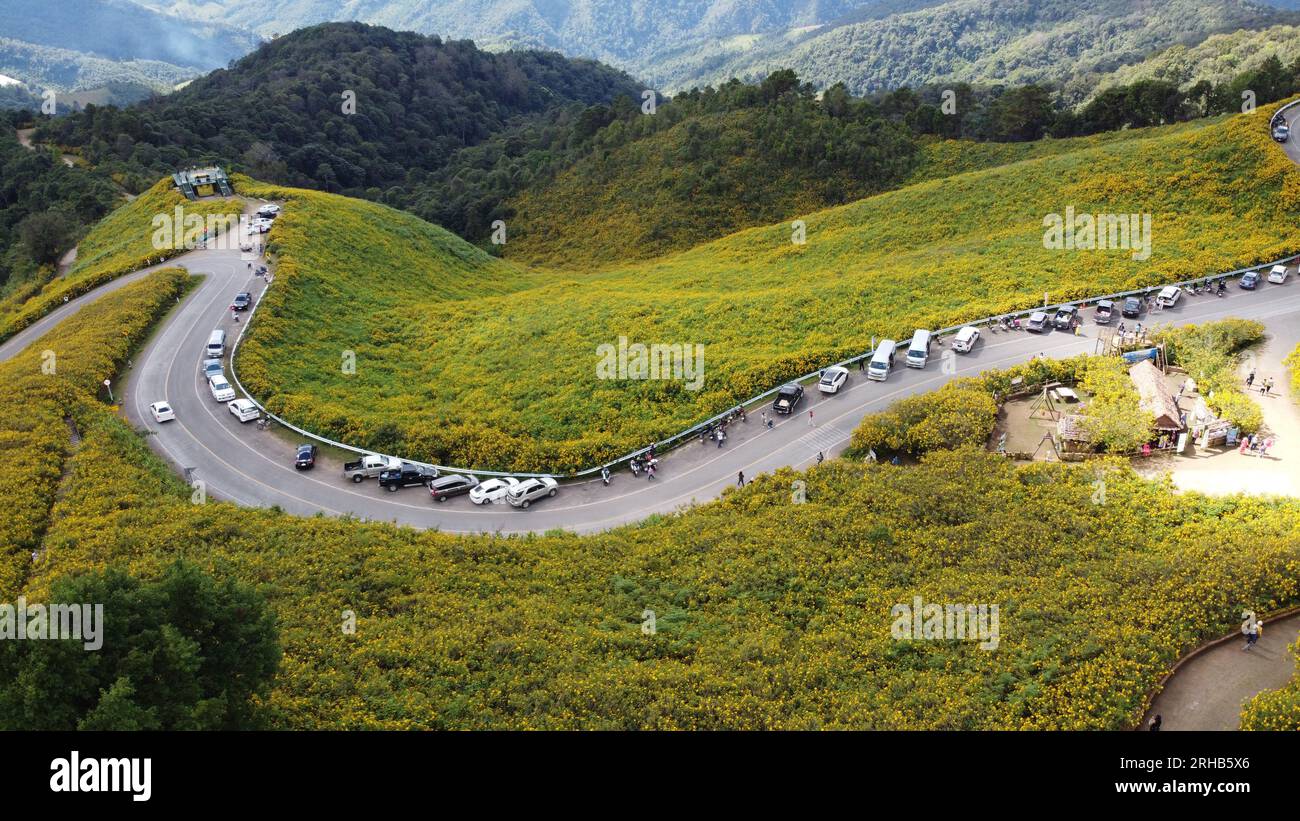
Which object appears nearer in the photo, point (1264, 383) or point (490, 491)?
point (490, 491)

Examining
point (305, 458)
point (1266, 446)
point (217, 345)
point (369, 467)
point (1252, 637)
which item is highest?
point (217, 345)

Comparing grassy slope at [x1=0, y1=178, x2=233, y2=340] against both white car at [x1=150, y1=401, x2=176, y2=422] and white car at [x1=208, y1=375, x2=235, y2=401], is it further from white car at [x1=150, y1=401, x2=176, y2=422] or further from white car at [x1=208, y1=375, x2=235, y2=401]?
white car at [x1=150, y1=401, x2=176, y2=422]

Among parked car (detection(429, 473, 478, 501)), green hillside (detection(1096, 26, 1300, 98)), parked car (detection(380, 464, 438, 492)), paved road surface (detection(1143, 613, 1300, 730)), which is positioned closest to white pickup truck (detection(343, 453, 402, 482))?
parked car (detection(380, 464, 438, 492))

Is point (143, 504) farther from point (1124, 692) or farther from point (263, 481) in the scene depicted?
point (1124, 692)

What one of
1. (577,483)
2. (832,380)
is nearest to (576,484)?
(577,483)

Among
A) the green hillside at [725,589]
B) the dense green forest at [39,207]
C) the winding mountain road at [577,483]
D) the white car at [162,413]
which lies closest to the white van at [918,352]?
the winding mountain road at [577,483]

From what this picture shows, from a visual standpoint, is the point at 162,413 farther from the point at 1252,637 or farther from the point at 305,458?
the point at 1252,637
